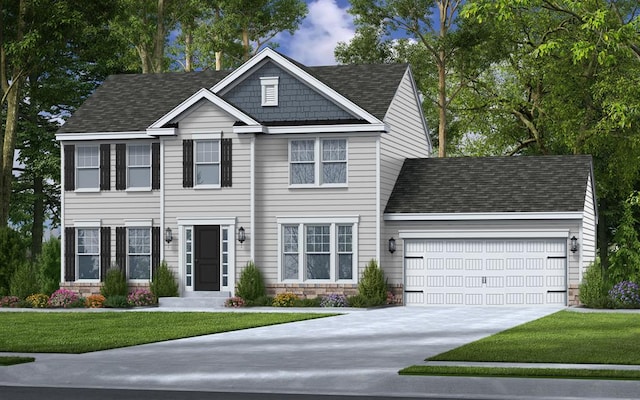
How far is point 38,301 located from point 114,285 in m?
2.52

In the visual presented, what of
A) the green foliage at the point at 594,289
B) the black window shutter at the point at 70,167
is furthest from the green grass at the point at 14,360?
the black window shutter at the point at 70,167

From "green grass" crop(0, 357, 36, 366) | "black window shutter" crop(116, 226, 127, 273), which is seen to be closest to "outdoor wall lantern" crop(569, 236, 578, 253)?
"black window shutter" crop(116, 226, 127, 273)

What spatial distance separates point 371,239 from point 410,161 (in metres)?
4.79

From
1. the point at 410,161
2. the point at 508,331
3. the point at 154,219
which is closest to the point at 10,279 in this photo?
the point at 154,219

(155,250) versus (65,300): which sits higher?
(155,250)

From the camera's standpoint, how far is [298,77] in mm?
36531

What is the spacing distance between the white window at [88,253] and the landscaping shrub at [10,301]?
244cm

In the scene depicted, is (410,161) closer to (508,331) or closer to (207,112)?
(207,112)

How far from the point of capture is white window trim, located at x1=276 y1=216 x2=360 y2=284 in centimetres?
3547

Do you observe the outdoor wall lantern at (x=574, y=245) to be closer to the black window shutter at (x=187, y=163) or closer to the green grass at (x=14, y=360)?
the black window shutter at (x=187, y=163)

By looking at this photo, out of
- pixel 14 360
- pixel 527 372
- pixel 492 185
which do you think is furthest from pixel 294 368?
pixel 492 185

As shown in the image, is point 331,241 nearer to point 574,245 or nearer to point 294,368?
point 574,245

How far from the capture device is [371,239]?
35.4 meters

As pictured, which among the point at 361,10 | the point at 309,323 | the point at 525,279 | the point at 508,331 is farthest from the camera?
the point at 361,10
